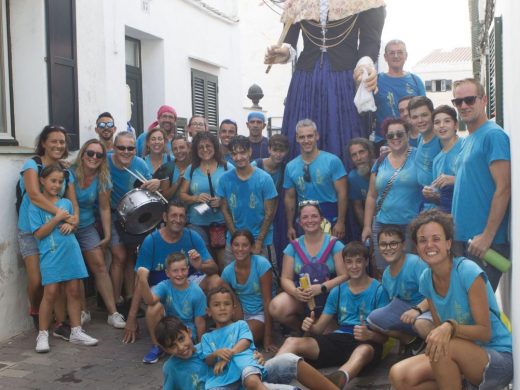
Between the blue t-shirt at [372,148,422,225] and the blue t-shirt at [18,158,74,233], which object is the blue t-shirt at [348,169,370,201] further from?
the blue t-shirt at [18,158,74,233]

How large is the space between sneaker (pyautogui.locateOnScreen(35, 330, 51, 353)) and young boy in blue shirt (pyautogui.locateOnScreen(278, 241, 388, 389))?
1.87 metres

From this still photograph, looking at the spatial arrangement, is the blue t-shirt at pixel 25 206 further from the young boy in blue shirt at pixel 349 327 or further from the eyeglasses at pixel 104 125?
the young boy in blue shirt at pixel 349 327

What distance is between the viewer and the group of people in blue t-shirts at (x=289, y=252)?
11.7 ft

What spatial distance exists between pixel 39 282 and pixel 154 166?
1483mm

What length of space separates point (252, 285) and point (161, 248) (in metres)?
0.78

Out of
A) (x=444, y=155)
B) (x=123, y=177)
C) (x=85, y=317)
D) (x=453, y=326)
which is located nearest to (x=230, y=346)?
(x=453, y=326)

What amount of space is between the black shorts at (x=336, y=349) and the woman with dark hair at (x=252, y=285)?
63cm

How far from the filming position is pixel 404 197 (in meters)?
4.82

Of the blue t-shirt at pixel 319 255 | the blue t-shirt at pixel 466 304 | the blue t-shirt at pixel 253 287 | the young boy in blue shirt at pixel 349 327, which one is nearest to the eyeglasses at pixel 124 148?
the blue t-shirt at pixel 253 287

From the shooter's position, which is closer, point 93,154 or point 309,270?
point 309,270

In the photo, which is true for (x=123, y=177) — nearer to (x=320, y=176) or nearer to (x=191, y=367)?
(x=320, y=176)

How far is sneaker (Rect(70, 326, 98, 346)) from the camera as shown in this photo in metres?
5.28

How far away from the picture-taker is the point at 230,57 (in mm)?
11352

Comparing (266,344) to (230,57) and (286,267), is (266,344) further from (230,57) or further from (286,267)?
(230,57)
